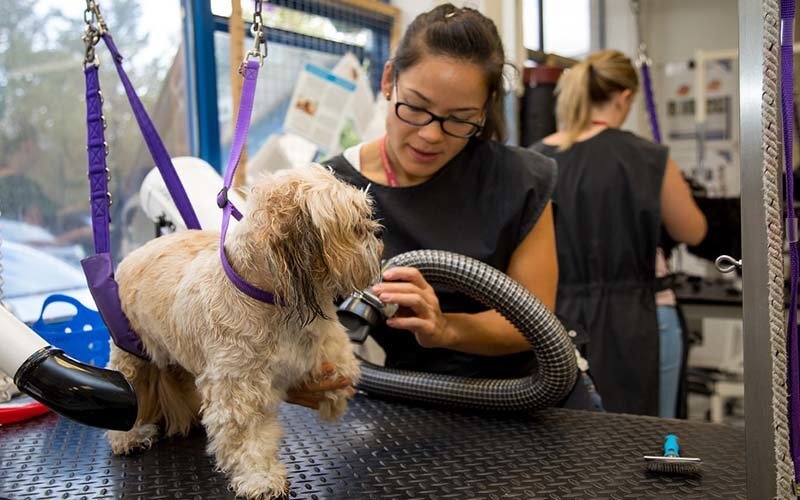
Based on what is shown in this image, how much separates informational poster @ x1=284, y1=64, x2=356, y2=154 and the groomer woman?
34.0 inches

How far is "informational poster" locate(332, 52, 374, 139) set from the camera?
8.20ft

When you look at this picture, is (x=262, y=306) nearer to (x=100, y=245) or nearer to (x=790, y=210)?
(x=100, y=245)

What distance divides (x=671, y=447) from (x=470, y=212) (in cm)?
58

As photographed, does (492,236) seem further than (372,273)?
Yes

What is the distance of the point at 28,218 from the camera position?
2.00 m

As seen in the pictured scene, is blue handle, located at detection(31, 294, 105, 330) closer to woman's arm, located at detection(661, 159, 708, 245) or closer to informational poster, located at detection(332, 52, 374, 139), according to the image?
informational poster, located at detection(332, 52, 374, 139)

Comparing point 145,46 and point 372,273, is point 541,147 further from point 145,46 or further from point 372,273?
point 372,273

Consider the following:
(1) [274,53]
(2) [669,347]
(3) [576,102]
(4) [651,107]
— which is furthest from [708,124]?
(1) [274,53]

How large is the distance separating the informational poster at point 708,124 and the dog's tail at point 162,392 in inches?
156

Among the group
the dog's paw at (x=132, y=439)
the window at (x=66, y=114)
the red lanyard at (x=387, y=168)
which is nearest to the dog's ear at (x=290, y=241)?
the dog's paw at (x=132, y=439)

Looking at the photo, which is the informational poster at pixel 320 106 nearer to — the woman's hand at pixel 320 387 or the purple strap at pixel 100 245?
the purple strap at pixel 100 245

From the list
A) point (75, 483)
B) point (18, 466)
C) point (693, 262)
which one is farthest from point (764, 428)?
point (693, 262)

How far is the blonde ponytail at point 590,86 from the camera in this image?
2.50m

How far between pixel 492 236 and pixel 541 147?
49.3 inches
